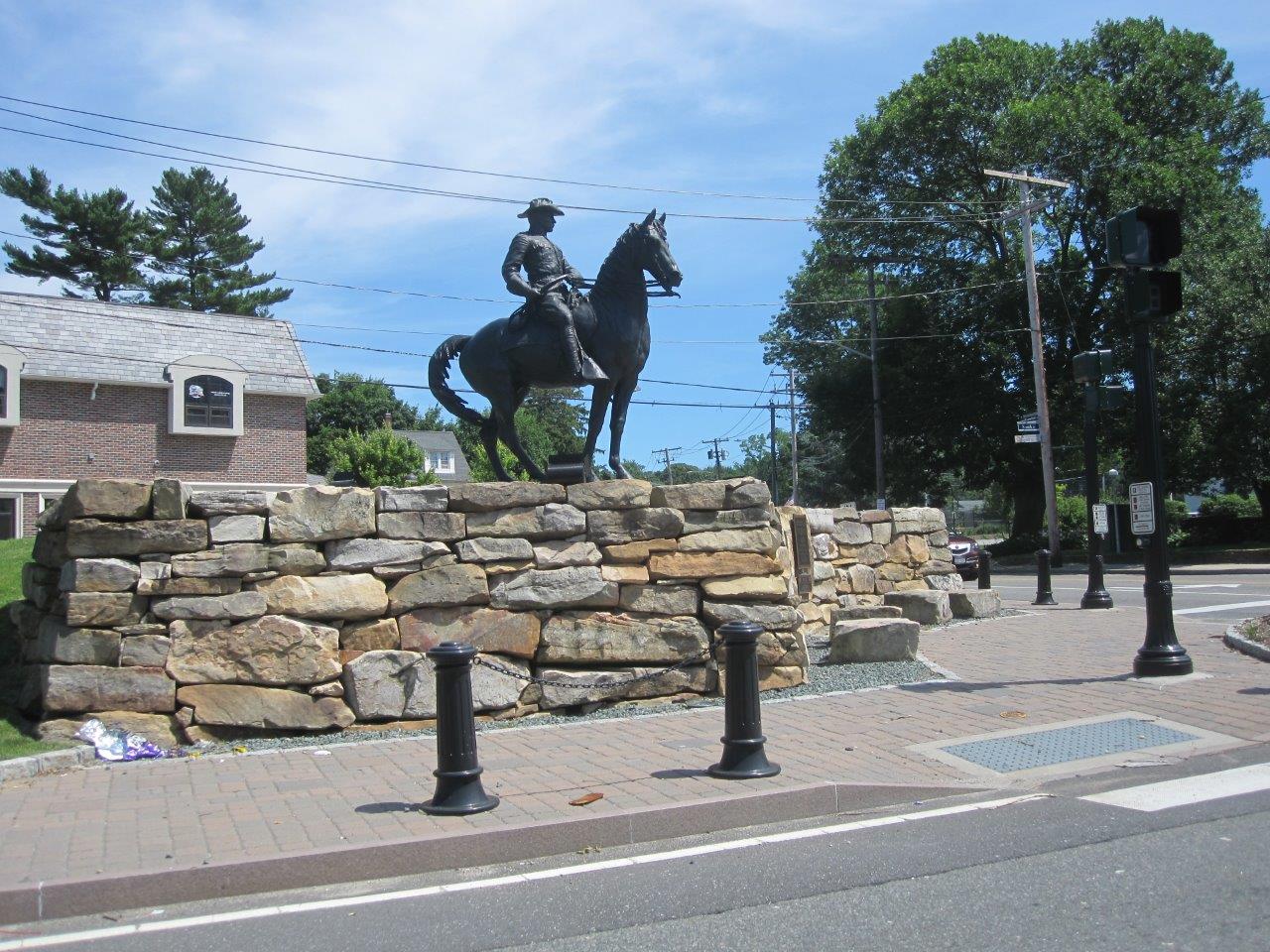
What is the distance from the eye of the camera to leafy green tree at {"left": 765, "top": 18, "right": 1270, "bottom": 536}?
108 ft

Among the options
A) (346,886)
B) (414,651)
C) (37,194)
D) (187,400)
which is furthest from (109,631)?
(37,194)

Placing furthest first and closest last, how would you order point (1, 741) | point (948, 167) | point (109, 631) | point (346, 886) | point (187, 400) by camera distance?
point (948, 167) → point (187, 400) → point (109, 631) → point (1, 741) → point (346, 886)

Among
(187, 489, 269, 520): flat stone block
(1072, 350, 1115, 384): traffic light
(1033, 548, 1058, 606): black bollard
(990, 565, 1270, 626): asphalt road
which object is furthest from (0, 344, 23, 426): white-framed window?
(1072, 350, 1115, 384): traffic light

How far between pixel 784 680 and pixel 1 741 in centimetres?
576

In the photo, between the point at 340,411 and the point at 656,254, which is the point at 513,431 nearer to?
the point at 656,254

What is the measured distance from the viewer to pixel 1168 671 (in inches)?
368

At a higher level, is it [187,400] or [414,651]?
[187,400]

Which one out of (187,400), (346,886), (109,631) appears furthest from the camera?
(187,400)

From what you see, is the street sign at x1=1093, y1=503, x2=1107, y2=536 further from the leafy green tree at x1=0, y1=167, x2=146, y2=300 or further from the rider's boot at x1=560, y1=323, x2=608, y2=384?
the leafy green tree at x1=0, y1=167, x2=146, y2=300

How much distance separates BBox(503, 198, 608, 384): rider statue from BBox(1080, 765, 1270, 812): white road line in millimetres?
5224

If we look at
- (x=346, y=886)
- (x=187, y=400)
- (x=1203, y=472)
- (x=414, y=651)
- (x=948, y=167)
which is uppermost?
(x=948, y=167)

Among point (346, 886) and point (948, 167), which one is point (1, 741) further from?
point (948, 167)

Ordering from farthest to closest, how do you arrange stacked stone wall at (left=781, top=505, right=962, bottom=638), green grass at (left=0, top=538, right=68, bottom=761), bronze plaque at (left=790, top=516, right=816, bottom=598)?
1. stacked stone wall at (left=781, top=505, right=962, bottom=638)
2. bronze plaque at (left=790, top=516, right=816, bottom=598)
3. green grass at (left=0, top=538, right=68, bottom=761)

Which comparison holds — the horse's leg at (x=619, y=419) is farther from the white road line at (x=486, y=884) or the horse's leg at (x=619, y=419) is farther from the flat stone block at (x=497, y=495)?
the white road line at (x=486, y=884)
